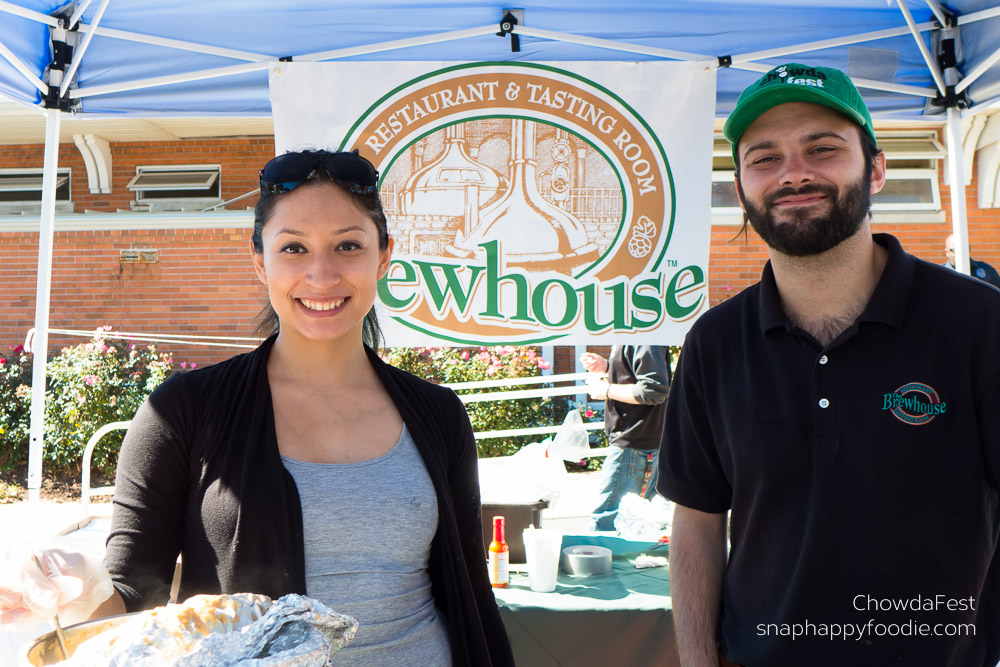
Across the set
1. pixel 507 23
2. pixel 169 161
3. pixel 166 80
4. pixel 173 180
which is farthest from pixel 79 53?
pixel 169 161

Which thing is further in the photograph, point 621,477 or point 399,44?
point 621,477

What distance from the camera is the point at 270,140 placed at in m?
9.30

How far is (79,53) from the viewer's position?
121 inches

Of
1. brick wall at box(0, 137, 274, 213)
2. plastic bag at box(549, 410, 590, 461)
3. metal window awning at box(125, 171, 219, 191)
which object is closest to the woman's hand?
plastic bag at box(549, 410, 590, 461)

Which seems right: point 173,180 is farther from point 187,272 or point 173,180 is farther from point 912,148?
point 912,148

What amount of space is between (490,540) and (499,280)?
3.37 feet

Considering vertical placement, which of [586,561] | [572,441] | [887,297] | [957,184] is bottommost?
[586,561]

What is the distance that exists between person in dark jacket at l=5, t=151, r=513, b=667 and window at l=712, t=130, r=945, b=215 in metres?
7.65

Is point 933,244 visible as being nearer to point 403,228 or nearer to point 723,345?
point 403,228

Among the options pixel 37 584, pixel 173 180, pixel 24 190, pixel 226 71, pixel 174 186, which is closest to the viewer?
pixel 37 584

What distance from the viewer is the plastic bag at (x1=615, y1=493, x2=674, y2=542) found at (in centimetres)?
338

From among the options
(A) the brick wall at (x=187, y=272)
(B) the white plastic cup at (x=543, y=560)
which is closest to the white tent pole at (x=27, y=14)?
(B) the white plastic cup at (x=543, y=560)

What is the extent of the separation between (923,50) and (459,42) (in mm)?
1810

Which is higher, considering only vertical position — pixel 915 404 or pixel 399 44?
pixel 399 44
